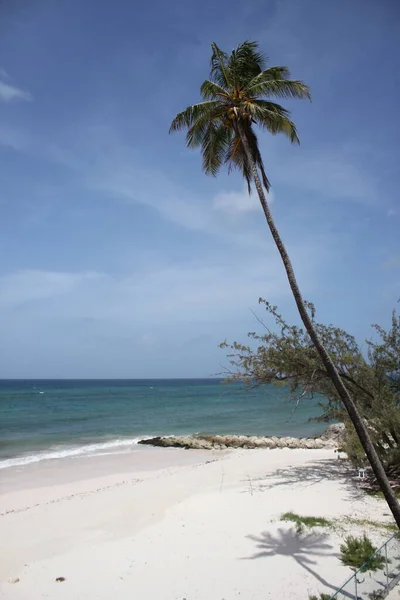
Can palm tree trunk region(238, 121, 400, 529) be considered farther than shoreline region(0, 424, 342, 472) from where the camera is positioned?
No

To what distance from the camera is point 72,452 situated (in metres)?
26.1

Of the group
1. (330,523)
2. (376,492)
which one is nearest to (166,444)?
(376,492)

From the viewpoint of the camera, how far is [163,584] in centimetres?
775

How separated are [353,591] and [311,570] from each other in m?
2.14

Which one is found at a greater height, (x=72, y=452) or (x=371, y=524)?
(x=371, y=524)

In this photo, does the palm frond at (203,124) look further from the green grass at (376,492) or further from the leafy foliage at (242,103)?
the green grass at (376,492)

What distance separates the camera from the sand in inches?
303

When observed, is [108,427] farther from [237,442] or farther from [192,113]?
[192,113]

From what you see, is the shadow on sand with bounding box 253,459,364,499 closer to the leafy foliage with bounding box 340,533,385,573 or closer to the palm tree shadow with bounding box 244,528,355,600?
the palm tree shadow with bounding box 244,528,355,600

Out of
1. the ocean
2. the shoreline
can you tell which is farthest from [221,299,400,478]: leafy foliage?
the shoreline

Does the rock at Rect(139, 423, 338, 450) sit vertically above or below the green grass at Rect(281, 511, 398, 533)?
below

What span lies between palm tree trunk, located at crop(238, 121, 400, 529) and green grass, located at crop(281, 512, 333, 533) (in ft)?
9.38

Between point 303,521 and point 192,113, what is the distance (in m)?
10.7

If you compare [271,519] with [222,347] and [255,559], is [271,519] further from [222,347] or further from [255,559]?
[222,347]
